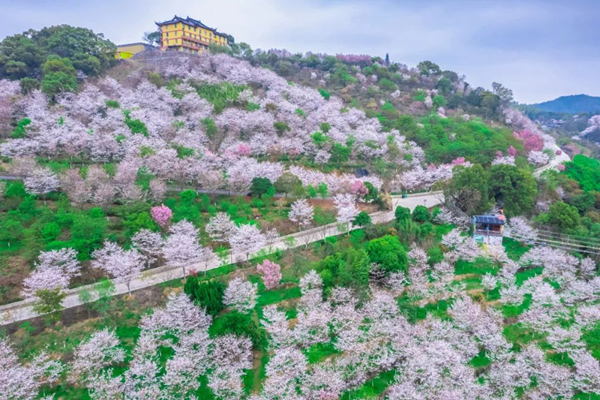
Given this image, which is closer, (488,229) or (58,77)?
(488,229)

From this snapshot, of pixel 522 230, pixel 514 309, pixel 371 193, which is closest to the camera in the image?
pixel 514 309

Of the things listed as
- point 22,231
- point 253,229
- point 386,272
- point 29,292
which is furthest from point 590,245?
point 22,231

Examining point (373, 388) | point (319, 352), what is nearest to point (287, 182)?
point (319, 352)

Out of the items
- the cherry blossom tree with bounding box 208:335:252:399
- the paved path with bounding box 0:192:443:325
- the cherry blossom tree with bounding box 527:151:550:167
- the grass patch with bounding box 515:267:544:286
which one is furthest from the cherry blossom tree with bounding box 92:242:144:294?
the cherry blossom tree with bounding box 527:151:550:167

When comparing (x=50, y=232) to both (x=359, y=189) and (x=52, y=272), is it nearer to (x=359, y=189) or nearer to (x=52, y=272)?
(x=52, y=272)

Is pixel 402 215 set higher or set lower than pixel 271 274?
higher

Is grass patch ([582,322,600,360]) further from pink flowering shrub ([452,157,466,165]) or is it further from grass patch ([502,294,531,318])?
pink flowering shrub ([452,157,466,165])

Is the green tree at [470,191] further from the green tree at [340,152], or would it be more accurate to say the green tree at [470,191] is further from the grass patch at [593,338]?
the grass patch at [593,338]

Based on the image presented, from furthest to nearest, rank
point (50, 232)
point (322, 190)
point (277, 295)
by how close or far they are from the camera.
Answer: point (322, 190), point (50, 232), point (277, 295)
